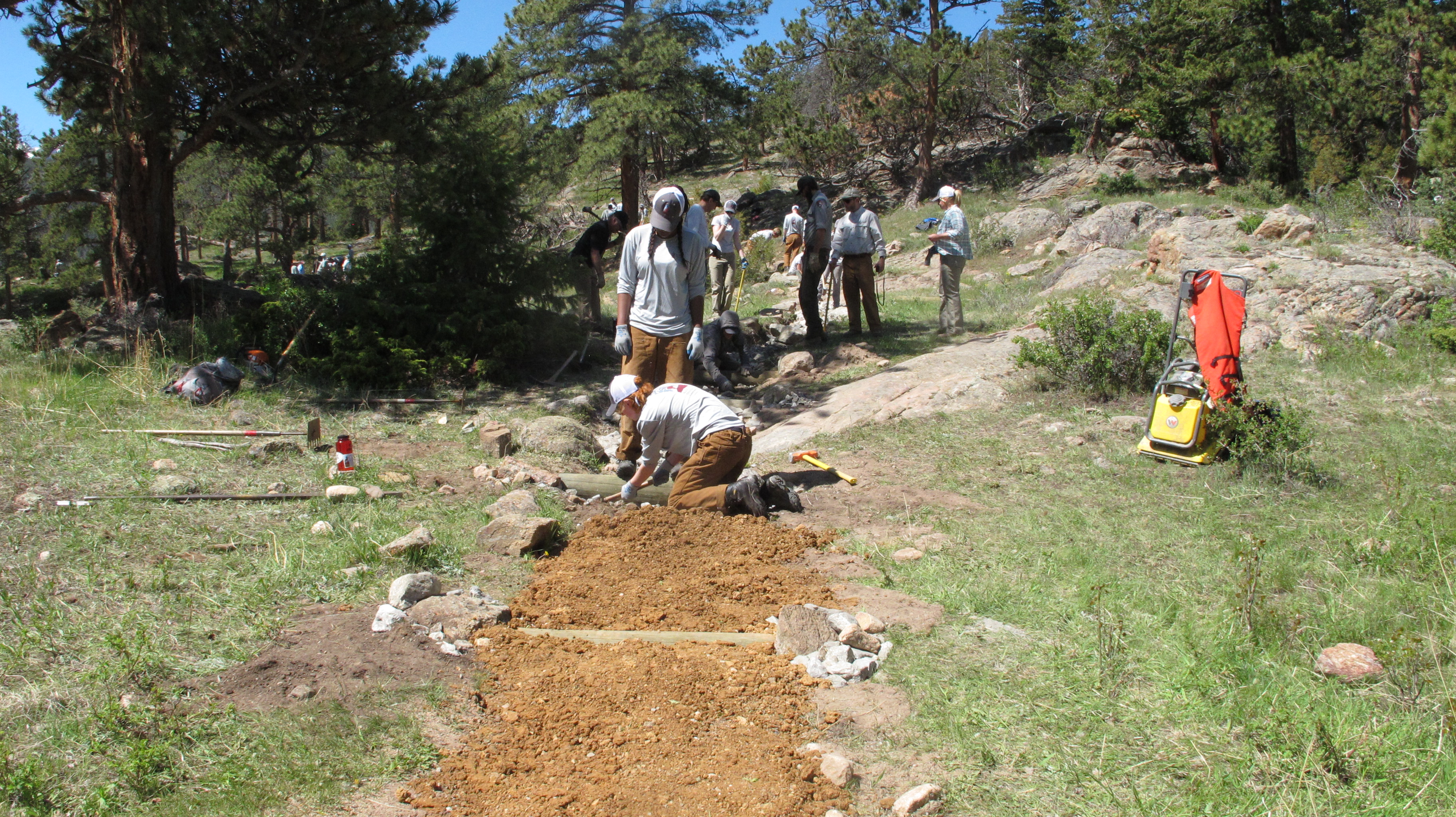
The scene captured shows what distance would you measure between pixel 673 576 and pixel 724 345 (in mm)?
5685

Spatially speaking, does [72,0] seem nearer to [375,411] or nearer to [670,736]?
[375,411]

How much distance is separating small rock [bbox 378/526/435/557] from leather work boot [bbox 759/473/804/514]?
6.52 feet

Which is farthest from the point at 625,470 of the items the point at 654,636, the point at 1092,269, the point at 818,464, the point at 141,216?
the point at 1092,269

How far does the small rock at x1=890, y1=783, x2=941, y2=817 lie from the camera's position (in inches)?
107

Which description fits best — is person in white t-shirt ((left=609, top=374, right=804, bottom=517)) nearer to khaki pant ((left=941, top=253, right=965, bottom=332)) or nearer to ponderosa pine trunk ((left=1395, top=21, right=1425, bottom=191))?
khaki pant ((left=941, top=253, right=965, bottom=332))

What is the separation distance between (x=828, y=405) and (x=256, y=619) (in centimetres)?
526

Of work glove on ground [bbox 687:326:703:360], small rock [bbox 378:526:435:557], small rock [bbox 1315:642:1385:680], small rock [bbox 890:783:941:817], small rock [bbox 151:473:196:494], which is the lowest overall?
small rock [bbox 890:783:941:817]

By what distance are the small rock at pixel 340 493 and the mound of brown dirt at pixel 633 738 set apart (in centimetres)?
215

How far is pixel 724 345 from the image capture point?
1025 centimetres

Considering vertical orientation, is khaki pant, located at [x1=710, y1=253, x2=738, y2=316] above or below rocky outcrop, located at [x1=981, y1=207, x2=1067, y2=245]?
below

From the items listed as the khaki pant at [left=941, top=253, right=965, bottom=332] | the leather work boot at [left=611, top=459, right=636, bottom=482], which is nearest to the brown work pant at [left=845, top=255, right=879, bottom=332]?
the khaki pant at [left=941, top=253, right=965, bottom=332]

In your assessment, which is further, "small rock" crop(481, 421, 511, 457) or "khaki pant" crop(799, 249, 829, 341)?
"khaki pant" crop(799, 249, 829, 341)

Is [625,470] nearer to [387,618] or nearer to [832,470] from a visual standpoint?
[832,470]

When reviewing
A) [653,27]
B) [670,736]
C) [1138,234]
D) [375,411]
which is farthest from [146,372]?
[1138,234]
